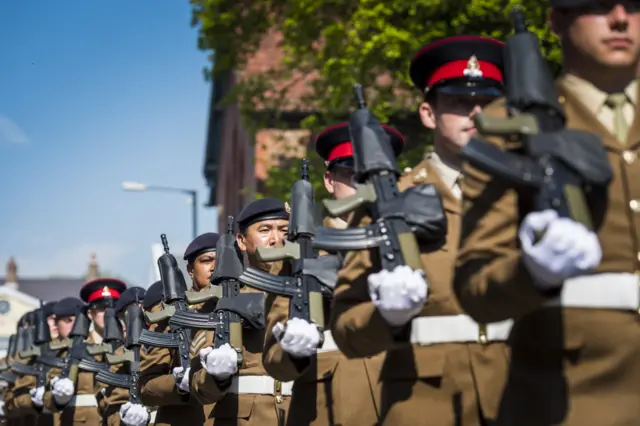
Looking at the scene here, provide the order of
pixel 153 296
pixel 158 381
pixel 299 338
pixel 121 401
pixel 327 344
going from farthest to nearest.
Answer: pixel 121 401 → pixel 153 296 → pixel 158 381 → pixel 327 344 → pixel 299 338

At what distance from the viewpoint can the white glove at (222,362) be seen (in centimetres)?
747

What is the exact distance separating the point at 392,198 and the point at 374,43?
1331cm

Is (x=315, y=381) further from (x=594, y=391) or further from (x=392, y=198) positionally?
(x=594, y=391)

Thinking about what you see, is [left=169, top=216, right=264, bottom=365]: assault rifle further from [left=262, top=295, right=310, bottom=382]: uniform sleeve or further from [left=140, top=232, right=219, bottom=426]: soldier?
[left=262, top=295, right=310, bottom=382]: uniform sleeve

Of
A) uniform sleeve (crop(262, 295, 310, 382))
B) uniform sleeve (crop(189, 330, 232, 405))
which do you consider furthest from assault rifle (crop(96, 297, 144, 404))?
uniform sleeve (crop(262, 295, 310, 382))

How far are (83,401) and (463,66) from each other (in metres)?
10.2

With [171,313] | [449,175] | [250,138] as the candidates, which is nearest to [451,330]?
[449,175]

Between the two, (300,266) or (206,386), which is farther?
(206,386)

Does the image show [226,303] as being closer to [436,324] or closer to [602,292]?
[436,324]

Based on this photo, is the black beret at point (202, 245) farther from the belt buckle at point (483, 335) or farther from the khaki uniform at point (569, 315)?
the khaki uniform at point (569, 315)

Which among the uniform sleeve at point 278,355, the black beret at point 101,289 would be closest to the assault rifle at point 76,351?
the black beret at point 101,289

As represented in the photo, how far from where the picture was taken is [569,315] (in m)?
3.36

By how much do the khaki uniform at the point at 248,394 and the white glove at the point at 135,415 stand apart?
Result: 8.92 ft

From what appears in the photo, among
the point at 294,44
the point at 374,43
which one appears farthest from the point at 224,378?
the point at 294,44
